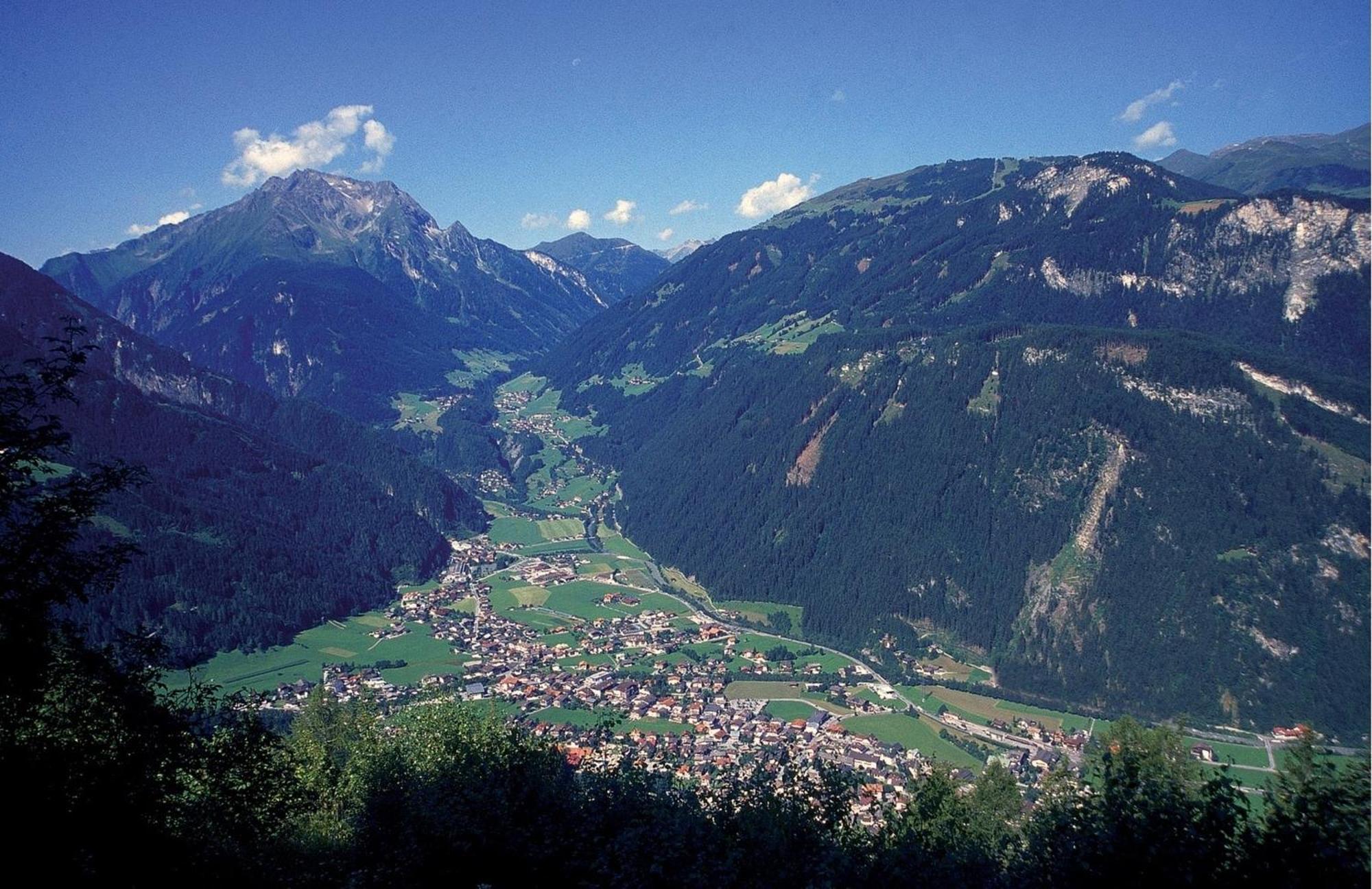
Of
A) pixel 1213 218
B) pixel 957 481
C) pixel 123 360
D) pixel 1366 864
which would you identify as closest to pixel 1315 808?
pixel 1366 864

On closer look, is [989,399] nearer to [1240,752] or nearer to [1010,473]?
[1010,473]

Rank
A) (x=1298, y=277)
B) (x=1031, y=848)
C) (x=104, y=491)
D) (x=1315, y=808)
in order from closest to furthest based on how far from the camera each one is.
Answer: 1. (x=104, y=491)
2. (x=1315, y=808)
3. (x=1031, y=848)
4. (x=1298, y=277)

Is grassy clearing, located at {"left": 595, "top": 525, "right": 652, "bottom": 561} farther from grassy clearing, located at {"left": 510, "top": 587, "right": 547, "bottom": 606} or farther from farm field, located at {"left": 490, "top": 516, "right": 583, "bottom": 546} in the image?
grassy clearing, located at {"left": 510, "top": 587, "right": 547, "bottom": 606}

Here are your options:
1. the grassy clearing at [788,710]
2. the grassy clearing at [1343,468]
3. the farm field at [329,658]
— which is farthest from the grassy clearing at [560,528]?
the grassy clearing at [1343,468]

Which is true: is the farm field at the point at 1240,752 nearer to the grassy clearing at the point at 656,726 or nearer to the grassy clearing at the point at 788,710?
the grassy clearing at the point at 788,710

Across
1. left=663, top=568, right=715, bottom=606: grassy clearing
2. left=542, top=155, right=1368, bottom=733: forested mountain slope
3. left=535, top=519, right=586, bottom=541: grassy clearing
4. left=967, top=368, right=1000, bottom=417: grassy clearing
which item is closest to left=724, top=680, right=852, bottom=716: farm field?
left=542, top=155, right=1368, bottom=733: forested mountain slope

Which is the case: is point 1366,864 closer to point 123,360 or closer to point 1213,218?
point 1213,218
